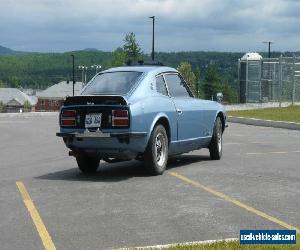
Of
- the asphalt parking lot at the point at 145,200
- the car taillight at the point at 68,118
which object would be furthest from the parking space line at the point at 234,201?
the car taillight at the point at 68,118

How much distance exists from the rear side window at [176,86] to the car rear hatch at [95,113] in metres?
1.88

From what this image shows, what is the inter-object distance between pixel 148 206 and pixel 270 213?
1.46m

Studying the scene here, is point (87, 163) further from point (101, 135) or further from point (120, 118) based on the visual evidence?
point (120, 118)

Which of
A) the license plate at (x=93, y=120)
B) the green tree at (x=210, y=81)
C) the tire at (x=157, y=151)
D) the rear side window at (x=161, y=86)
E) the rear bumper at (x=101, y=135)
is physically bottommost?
the tire at (x=157, y=151)

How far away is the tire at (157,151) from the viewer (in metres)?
10.2

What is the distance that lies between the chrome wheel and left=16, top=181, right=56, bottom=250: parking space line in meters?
2.36

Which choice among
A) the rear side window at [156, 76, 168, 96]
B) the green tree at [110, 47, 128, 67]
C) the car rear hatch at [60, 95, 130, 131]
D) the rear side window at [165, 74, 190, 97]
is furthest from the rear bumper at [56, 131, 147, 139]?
the green tree at [110, 47, 128, 67]

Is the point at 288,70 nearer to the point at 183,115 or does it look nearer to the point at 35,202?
the point at 183,115

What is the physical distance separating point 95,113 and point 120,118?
1.51 feet

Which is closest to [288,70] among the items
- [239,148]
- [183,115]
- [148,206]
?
[239,148]

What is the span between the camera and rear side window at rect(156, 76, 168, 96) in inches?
438

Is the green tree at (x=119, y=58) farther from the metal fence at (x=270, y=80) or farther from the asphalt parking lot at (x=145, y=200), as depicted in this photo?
the asphalt parking lot at (x=145, y=200)

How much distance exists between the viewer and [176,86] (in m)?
11.8

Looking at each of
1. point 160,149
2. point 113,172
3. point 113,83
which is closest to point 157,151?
point 160,149
